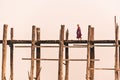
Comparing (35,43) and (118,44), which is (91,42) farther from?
(35,43)

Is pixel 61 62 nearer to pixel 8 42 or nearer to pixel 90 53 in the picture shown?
pixel 90 53

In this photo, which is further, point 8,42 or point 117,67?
point 8,42

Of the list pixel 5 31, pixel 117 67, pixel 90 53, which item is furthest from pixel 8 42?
pixel 117 67

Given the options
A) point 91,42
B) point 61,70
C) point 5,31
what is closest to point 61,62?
point 61,70

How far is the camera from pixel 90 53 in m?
15.7

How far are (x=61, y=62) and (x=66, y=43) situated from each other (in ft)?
3.25

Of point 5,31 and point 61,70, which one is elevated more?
point 5,31

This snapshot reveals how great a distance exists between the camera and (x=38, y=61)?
53.0 ft

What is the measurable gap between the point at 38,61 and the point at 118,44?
2875 millimetres

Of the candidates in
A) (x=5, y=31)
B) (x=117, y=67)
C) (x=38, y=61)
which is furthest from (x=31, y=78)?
(x=117, y=67)

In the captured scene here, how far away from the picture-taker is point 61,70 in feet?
50.2

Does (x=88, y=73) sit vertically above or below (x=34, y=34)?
below

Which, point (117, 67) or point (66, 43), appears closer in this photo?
point (117, 67)

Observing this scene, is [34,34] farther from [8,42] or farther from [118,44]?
[118,44]
